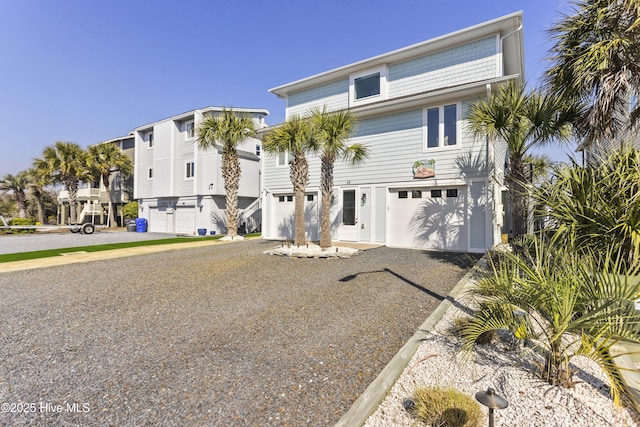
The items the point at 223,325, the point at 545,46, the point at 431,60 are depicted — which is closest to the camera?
the point at 223,325

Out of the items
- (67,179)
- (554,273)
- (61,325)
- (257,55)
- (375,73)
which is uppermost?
(257,55)

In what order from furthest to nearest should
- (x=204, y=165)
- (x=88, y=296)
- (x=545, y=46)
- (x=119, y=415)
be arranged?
1. (x=204, y=165)
2. (x=545, y=46)
3. (x=88, y=296)
4. (x=119, y=415)

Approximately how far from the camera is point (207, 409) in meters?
2.53

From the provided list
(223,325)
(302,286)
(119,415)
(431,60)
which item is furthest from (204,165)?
(119,415)

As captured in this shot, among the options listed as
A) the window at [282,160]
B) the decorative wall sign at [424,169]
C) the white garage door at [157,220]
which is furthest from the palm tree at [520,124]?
the white garage door at [157,220]

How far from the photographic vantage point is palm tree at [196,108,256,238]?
52.9ft

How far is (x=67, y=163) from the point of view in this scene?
2678 cm

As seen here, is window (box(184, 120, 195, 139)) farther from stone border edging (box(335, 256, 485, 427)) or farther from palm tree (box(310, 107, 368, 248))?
stone border edging (box(335, 256, 485, 427))

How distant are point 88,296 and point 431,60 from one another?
1514 centimetres

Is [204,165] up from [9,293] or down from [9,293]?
up

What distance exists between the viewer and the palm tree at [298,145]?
11.0 metres

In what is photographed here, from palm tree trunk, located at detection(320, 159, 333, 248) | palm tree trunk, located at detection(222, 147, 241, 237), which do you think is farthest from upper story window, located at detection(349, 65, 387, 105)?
palm tree trunk, located at detection(222, 147, 241, 237)

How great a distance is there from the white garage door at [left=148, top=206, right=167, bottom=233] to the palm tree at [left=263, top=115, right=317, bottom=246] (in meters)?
17.9

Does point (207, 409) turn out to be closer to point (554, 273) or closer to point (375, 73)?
point (554, 273)
